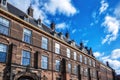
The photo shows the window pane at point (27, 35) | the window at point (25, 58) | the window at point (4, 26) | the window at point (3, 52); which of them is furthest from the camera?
the window pane at point (27, 35)

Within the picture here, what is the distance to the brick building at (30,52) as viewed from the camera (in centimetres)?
2019

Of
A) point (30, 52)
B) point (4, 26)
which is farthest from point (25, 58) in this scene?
point (4, 26)

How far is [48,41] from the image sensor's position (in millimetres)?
27797

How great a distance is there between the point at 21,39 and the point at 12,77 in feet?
17.9

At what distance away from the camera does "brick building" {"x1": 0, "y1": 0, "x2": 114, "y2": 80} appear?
66.2 ft

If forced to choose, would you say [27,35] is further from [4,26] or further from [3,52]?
[3,52]

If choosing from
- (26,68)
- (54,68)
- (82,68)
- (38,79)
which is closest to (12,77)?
(26,68)

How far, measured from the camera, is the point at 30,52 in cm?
2362

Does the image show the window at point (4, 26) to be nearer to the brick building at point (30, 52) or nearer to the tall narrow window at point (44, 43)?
the brick building at point (30, 52)

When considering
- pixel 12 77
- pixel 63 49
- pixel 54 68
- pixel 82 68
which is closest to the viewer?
pixel 12 77

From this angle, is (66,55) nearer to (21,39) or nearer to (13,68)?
(21,39)

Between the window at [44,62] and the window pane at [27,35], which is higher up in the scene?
the window pane at [27,35]

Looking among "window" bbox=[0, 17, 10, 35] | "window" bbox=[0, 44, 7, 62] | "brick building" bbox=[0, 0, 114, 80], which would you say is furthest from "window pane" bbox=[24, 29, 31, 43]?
"window" bbox=[0, 44, 7, 62]

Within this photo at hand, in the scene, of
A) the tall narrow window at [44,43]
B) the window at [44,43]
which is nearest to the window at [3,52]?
the tall narrow window at [44,43]
